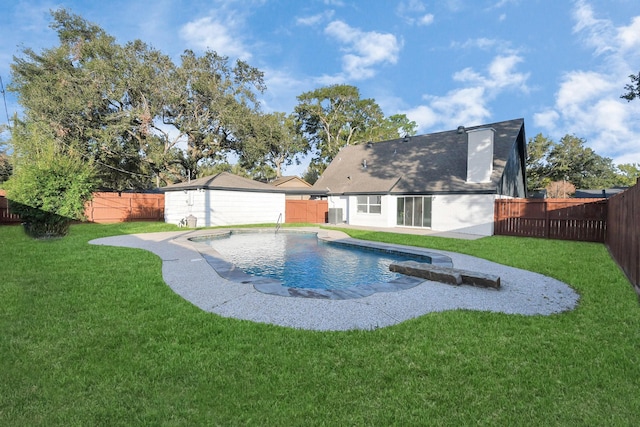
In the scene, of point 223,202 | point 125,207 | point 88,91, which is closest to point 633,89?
point 223,202

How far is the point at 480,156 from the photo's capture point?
47.8 feet

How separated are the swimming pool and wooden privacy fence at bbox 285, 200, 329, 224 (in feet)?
22.6

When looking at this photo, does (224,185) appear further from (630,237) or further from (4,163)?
(4,163)

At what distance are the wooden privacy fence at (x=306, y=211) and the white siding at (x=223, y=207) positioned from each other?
526mm

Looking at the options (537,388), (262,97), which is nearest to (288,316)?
(537,388)

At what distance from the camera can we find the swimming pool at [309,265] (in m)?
5.36

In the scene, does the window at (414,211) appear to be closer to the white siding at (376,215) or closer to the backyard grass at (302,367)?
the white siding at (376,215)

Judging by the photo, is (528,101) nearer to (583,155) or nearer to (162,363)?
(583,155)

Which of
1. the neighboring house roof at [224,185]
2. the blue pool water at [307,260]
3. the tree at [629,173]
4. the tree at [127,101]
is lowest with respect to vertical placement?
the blue pool water at [307,260]

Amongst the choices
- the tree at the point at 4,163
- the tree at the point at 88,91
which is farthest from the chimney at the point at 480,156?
the tree at the point at 4,163

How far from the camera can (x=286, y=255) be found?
9711mm

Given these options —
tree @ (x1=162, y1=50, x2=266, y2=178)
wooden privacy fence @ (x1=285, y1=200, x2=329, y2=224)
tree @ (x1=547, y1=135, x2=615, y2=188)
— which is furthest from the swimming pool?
tree @ (x1=547, y1=135, x2=615, y2=188)

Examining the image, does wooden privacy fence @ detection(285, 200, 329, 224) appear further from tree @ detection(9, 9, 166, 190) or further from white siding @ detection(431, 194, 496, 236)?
tree @ detection(9, 9, 166, 190)

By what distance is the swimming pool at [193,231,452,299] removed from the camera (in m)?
5.36
